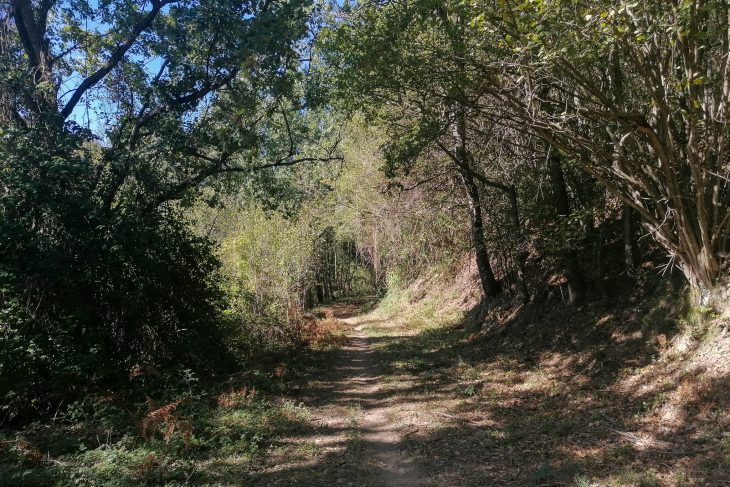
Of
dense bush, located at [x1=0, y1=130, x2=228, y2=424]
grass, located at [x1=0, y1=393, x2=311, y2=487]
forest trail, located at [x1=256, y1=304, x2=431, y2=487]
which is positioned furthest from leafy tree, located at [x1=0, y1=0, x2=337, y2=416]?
forest trail, located at [x1=256, y1=304, x2=431, y2=487]

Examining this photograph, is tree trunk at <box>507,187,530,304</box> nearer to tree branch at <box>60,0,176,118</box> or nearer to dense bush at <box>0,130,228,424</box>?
dense bush at <box>0,130,228,424</box>

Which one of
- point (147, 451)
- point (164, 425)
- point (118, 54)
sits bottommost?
point (147, 451)

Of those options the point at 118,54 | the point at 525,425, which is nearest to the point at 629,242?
the point at 525,425

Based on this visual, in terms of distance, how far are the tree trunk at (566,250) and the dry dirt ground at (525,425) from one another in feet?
2.35

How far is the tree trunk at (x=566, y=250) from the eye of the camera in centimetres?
1146

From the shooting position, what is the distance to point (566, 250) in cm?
1146

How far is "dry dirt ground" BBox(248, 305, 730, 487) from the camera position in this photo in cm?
572

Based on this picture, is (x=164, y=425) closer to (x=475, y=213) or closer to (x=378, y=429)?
(x=378, y=429)

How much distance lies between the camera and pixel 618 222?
11.6 m

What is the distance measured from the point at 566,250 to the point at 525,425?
5071mm

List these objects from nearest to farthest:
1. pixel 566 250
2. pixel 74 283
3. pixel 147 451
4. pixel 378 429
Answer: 1. pixel 147 451
2. pixel 378 429
3. pixel 74 283
4. pixel 566 250

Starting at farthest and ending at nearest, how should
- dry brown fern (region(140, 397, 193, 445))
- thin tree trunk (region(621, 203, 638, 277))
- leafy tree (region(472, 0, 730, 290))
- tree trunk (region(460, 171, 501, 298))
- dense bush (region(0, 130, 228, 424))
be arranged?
tree trunk (region(460, 171, 501, 298)), thin tree trunk (region(621, 203, 638, 277)), dense bush (region(0, 130, 228, 424)), dry brown fern (region(140, 397, 193, 445)), leafy tree (region(472, 0, 730, 290))

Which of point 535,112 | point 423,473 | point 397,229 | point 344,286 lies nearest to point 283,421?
point 423,473

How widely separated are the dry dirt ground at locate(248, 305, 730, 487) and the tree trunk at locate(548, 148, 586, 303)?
→ 0.72 meters
